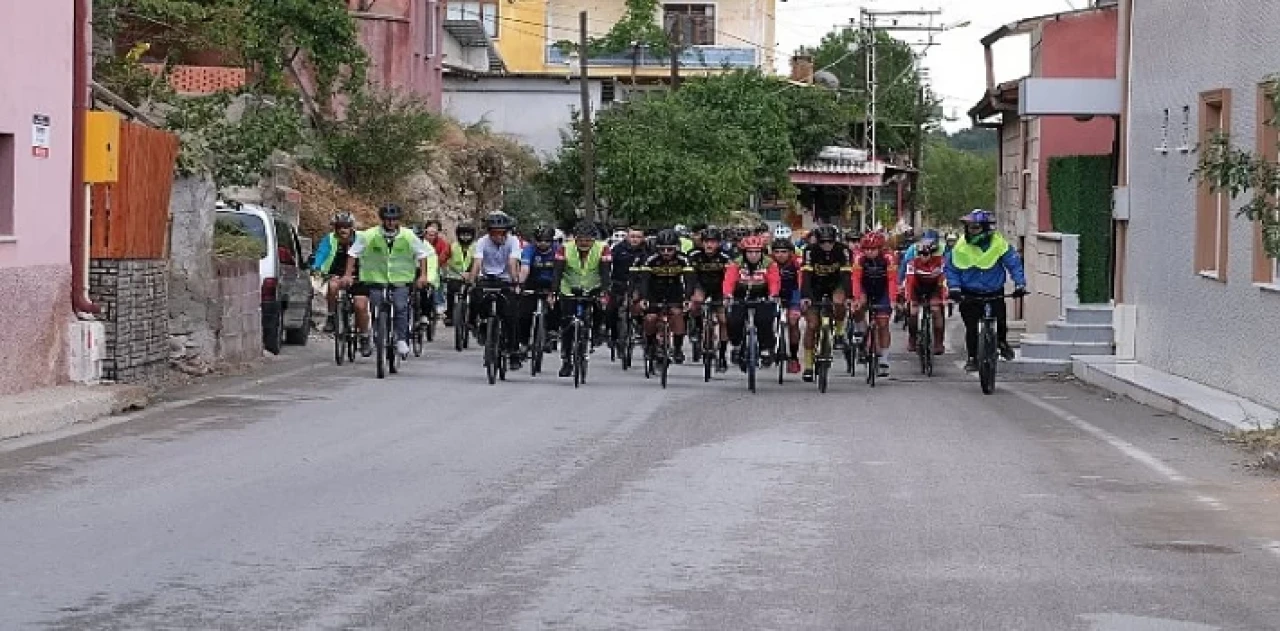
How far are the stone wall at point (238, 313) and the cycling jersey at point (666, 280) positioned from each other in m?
4.71

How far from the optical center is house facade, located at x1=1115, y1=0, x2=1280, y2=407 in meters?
Answer: 21.5

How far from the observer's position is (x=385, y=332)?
2394cm

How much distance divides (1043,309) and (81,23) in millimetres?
22415

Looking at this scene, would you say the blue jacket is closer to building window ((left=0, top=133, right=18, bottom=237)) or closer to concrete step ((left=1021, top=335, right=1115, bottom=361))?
concrete step ((left=1021, top=335, right=1115, bottom=361))

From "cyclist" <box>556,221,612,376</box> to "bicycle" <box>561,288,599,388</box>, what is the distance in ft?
0.16

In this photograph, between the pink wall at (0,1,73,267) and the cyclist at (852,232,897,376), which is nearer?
the pink wall at (0,1,73,267)

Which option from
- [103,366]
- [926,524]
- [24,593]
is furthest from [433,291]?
[24,593]

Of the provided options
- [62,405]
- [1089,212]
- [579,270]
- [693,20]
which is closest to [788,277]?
[579,270]

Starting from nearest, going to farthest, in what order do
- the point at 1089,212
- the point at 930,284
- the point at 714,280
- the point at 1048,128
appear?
1. the point at 714,280
2. the point at 930,284
3. the point at 1089,212
4. the point at 1048,128

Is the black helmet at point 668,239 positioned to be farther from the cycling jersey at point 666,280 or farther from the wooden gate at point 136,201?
the wooden gate at point 136,201

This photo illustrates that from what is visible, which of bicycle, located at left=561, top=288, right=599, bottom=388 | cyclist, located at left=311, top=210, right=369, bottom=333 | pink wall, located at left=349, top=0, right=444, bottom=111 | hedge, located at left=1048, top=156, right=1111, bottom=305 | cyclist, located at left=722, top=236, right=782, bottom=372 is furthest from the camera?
pink wall, located at left=349, top=0, right=444, bottom=111

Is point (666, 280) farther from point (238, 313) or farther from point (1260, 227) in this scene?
point (1260, 227)

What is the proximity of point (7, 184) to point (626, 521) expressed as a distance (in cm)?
900

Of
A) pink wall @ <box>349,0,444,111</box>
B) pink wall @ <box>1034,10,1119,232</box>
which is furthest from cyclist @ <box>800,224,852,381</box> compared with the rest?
pink wall @ <box>349,0,444,111</box>
